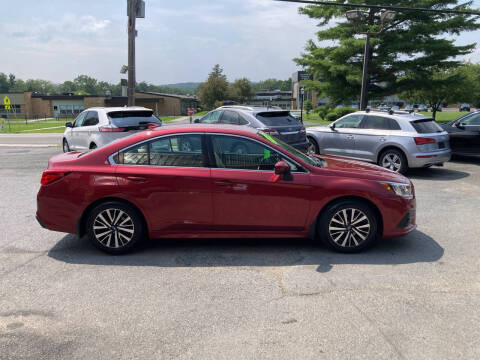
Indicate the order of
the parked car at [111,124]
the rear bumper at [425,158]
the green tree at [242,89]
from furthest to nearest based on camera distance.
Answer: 1. the green tree at [242,89]
2. the parked car at [111,124]
3. the rear bumper at [425,158]

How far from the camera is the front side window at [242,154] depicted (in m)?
4.84

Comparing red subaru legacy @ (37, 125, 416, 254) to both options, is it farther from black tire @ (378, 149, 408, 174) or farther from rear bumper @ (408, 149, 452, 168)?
black tire @ (378, 149, 408, 174)

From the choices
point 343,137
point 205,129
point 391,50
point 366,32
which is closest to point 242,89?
point 391,50

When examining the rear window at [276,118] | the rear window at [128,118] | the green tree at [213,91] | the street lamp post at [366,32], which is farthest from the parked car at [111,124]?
the green tree at [213,91]

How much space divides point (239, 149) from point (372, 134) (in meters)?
6.63

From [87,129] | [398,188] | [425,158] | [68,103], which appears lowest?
[425,158]

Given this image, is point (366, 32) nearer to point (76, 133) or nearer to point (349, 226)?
point (76, 133)

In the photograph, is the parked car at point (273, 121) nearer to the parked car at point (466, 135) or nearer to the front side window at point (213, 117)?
the front side window at point (213, 117)

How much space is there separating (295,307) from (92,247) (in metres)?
2.89

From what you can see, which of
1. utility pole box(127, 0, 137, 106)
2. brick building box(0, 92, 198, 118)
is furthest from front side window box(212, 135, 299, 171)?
brick building box(0, 92, 198, 118)

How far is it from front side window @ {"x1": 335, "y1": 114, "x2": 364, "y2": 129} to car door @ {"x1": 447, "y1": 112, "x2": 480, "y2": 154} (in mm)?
3307

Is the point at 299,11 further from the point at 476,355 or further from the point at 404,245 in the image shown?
the point at 476,355

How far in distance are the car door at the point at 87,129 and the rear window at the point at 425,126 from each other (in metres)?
8.27

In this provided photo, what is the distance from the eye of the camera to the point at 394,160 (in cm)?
1021
